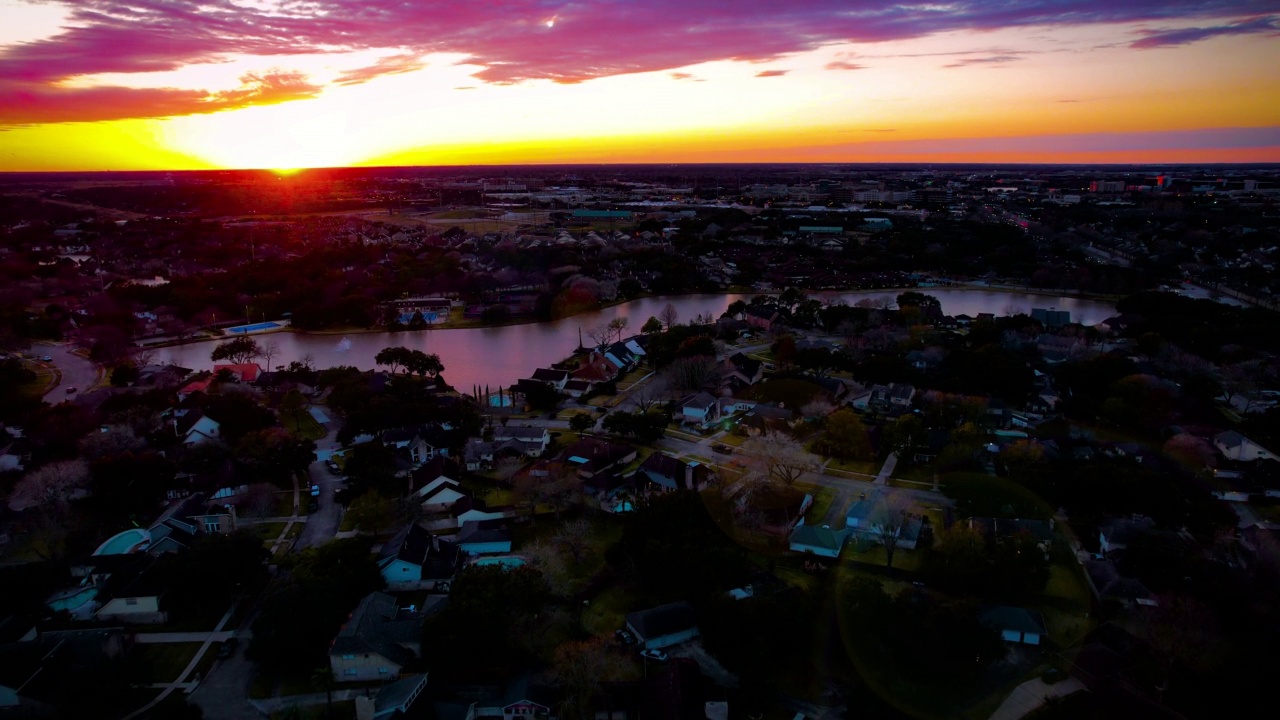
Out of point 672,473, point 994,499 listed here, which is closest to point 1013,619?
point 994,499

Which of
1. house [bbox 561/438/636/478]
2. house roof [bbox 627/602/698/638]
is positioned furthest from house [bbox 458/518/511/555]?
house roof [bbox 627/602/698/638]

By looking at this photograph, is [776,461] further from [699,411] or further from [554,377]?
[554,377]

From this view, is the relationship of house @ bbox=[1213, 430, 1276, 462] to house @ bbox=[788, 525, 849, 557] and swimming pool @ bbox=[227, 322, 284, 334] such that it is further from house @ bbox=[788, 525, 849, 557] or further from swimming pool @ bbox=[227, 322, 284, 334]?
swimming pool @ bbox=[227, 322, 284, 334]

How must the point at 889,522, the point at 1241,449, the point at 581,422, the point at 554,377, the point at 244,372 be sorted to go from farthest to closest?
1. the point at 244,372
2. the point at 554,377
3. the point at 581,422
4. the point at 1241,449
5. the point at 889,522

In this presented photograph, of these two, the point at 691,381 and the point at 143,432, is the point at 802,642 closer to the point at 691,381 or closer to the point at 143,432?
the point at 691,381

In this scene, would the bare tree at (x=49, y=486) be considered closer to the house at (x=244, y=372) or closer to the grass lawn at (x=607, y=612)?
the house at (x=244, y=372)

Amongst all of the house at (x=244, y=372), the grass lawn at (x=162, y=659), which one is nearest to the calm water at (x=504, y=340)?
the house at (x=244, y=372)
